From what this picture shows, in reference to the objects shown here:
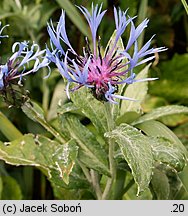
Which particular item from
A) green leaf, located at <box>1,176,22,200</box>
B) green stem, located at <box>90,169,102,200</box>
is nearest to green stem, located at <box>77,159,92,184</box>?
green stem, located at <box>90,169,102,200</box>

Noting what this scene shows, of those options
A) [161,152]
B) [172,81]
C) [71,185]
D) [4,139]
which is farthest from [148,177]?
[172,81]

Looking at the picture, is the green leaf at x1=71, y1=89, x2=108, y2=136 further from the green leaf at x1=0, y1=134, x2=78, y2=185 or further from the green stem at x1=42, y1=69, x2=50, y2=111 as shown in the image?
the green stem at x1=42, y1=69, x2=50, y2=111

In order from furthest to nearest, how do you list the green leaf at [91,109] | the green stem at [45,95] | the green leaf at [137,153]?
the green stem at [45,95], the green leaf at [91,109], the green leaf at [137,153]

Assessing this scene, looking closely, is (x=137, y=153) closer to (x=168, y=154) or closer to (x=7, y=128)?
(x=168, y=154)

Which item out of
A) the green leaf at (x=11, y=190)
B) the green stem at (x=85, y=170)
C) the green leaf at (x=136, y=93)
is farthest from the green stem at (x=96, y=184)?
the green leaf at (x=11, y=190)

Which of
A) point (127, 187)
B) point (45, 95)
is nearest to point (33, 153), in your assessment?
point (127, 187)

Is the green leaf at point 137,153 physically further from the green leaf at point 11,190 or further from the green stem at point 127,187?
the green leaf at point 11,190
